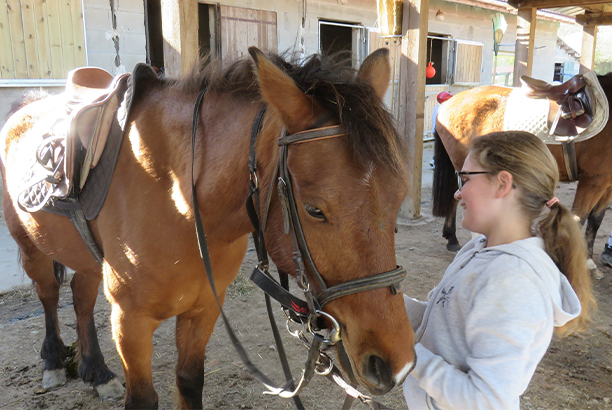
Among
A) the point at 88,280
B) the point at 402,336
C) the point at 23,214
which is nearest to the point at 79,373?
the point at 88,280

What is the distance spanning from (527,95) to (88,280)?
3.85m

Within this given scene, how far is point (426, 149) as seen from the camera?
10023 millimetres

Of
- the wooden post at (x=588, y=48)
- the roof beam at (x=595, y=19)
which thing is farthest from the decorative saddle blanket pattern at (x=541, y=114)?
the roof beam at (x=595, y=19)

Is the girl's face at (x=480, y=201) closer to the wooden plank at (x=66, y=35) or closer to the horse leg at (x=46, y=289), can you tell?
the horse leg at (x=46, y=289)

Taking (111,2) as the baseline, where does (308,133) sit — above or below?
below

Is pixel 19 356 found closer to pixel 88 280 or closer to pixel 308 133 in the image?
pixel 88 280

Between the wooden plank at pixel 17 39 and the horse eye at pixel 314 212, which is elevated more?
the wooden plank at pixel 17 39

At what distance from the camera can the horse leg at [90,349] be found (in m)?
2.27

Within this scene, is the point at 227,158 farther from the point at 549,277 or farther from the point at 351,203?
the point at 549,277

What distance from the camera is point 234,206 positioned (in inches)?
54.1

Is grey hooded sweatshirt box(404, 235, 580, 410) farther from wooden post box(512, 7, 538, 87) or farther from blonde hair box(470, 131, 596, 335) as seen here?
wooden post box(512, 7, 538, 87)

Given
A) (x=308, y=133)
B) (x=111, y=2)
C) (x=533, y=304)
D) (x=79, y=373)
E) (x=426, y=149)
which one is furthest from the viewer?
(x=426, y=149)

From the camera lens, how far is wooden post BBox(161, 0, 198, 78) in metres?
2.88

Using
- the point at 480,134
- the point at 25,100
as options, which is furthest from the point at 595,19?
the point at 25,100
